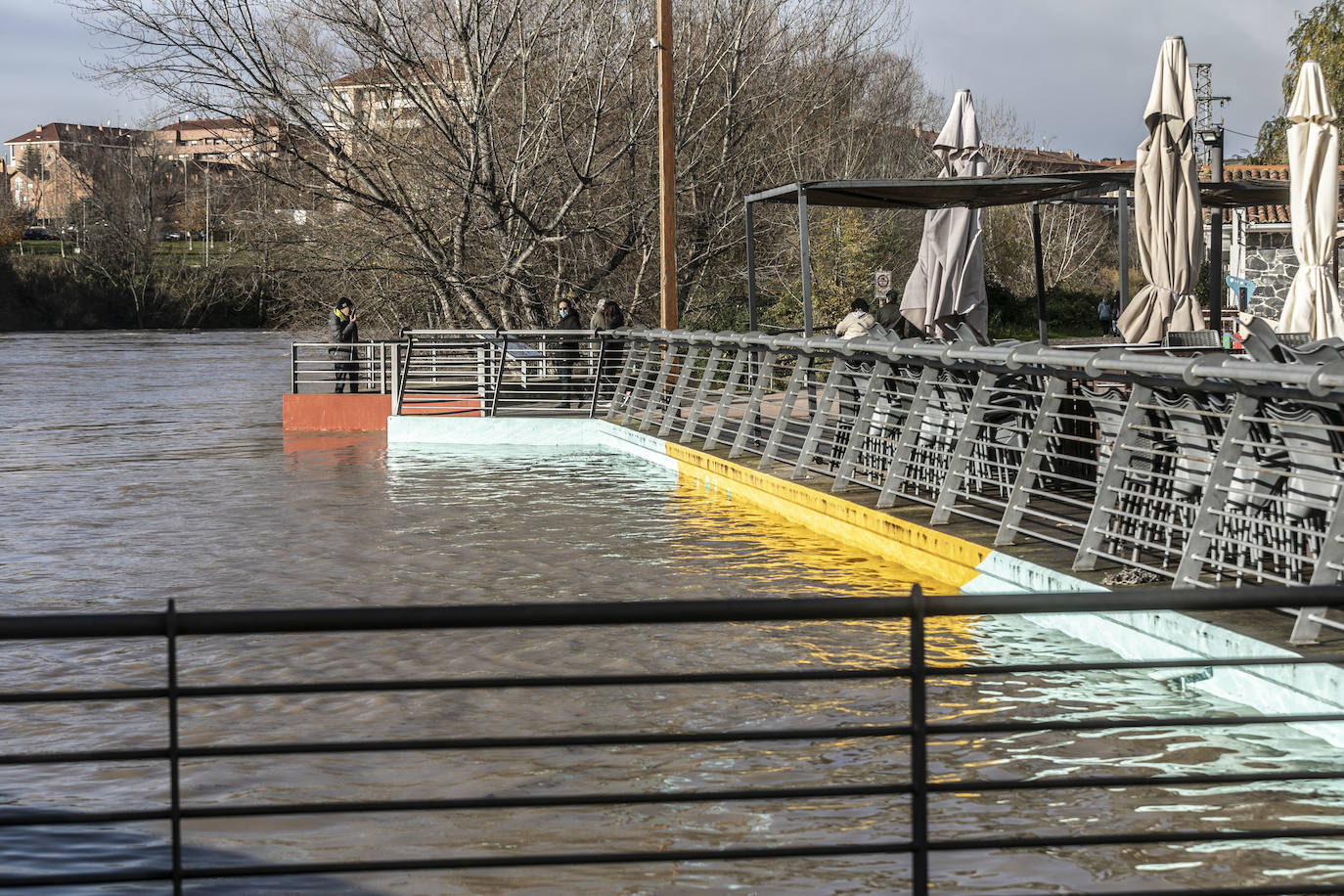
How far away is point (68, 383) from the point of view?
42156 mm

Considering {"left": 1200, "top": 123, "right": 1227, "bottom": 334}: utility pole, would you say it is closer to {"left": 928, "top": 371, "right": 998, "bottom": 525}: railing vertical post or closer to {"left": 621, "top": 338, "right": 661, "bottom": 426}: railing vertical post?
{"left": 928, "top": 371, "right": 998, "bottom": 525}: railing vertical post

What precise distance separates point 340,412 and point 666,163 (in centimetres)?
652

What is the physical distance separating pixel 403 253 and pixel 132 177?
318 feet

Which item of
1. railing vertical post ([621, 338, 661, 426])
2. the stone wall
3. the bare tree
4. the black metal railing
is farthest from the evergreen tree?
the black metal railing

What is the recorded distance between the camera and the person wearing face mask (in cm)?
2277

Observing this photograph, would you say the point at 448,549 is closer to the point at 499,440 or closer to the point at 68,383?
the point at 499,440

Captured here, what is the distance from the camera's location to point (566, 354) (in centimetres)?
2448

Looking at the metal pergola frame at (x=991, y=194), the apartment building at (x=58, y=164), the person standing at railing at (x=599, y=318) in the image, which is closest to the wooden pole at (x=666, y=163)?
the person standing at railing at (x=599, y=318)

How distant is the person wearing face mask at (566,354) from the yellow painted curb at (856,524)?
687 cm

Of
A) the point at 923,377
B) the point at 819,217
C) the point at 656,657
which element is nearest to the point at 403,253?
the point at 819,217

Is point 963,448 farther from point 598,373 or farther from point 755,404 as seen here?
point 598,373

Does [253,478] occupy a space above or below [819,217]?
below

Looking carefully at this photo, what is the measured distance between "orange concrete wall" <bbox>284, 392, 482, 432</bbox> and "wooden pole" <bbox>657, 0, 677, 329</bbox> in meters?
3.72

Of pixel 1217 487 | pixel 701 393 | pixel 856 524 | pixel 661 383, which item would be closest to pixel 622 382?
pixel 661 383
